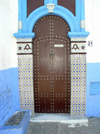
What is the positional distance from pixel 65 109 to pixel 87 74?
1.21m

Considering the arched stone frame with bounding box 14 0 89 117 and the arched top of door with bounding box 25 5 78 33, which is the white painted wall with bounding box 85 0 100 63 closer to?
the arched stone frame with bounding box 14 0 89 117

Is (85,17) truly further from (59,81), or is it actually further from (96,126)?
(96,126)

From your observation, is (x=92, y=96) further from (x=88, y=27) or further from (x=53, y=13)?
(x=53, y=13)

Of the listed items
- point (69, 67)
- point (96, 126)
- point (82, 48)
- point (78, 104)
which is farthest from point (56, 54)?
point (96, 126)

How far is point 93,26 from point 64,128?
277cm

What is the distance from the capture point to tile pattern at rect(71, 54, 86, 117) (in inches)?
125

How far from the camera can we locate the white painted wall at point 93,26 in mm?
3129

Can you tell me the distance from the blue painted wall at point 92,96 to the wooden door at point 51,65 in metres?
0.55

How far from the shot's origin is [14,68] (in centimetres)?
318

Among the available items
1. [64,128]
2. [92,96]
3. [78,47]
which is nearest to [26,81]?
[64,128]

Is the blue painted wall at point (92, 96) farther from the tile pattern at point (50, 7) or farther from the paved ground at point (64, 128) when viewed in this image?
the tile pattern at point (50, 7)

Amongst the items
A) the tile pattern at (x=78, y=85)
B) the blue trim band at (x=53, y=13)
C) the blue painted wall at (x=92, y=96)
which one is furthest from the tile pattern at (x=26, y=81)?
the blue painted wall at (x=92, y=96)

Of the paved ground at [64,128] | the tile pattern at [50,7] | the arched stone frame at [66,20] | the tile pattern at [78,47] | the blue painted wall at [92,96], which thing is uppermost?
the tile pattern at [50,7]

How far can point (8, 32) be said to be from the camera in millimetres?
2941
